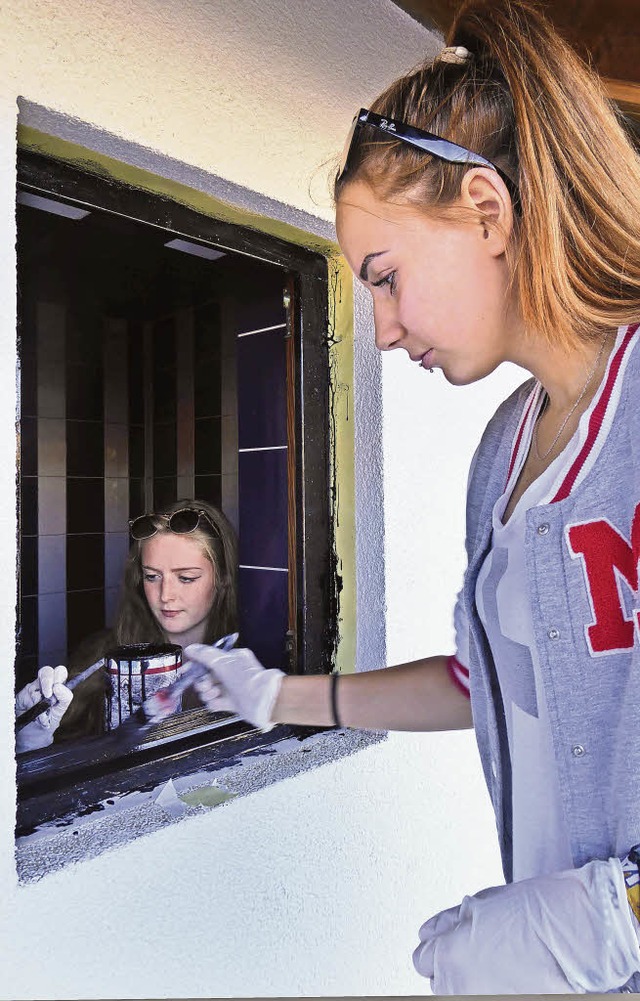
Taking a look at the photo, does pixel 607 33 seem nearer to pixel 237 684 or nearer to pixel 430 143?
pixel 430 143

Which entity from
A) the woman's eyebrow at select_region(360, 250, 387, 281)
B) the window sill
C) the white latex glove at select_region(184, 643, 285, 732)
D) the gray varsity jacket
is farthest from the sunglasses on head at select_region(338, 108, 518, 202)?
the window sill

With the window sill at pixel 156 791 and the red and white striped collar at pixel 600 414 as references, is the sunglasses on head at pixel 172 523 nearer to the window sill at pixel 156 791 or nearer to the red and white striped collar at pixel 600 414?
the window sill at pixel 156 791

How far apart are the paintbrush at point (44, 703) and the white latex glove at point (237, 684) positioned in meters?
0.15

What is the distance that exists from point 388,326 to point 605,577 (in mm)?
393

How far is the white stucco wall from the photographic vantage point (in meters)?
0.85

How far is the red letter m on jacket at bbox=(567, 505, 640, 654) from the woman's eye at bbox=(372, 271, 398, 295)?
357mm

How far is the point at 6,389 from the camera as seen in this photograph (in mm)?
827

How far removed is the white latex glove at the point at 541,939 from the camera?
0.66 meters

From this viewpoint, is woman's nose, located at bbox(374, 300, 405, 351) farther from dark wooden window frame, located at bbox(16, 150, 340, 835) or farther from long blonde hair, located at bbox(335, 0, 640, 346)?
dark wooden window frame, located at bbox(16, 150, 340, 835)

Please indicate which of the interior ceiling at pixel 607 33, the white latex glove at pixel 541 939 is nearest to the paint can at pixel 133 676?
the white latex glove at pixel 541 939

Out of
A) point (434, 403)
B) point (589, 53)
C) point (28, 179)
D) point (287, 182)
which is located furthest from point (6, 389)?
point (589, 53)

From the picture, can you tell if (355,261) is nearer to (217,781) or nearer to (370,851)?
(217,781)

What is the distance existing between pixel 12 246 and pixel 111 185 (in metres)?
0.23

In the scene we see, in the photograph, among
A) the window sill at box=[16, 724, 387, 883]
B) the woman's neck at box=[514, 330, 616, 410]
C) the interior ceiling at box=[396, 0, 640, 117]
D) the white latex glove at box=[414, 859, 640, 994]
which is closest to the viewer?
the white latex glove at box=[414, 859, 640, 994]
